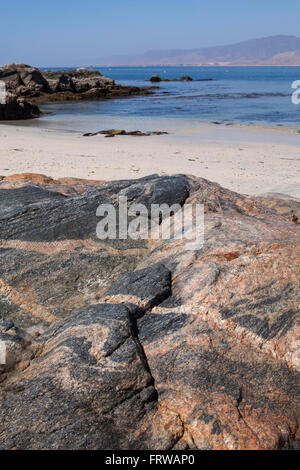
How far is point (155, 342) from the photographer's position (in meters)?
3.43

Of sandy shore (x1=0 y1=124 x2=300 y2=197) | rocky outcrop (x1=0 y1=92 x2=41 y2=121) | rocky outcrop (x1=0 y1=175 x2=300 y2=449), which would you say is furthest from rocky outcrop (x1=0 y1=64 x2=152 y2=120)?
rocky outcrop (x1=0 y1=175 x2=300 y2=449)

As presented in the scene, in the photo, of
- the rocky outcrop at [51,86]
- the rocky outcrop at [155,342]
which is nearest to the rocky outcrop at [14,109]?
the rocky outcrop at [51,86]

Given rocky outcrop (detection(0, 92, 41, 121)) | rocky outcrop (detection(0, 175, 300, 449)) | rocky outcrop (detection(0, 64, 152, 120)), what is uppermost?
rocky outcrop (detection(0, 64, 152, 120))

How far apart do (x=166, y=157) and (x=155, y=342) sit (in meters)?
10.9

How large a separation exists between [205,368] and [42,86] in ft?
150

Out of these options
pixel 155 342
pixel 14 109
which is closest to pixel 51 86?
pixel 14 109

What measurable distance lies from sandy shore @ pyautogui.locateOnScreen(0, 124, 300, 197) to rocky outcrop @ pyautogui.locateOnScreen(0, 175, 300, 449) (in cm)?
610

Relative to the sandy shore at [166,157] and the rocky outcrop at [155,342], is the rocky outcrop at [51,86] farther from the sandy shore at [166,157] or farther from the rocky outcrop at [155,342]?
the rocky outcrop at [155,342]

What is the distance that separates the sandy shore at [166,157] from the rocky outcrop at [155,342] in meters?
6.10

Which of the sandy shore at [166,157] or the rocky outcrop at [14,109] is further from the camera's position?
the rocky outcrop at [14,109]

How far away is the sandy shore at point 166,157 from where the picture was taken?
11227 millimetres

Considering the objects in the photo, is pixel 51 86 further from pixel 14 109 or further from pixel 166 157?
pixel 166 157

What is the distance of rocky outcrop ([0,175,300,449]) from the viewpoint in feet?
9.34

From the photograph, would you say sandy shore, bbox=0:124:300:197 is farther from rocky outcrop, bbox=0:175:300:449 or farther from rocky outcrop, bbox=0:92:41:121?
rocky outcrop, bbox=0:175:300:449
